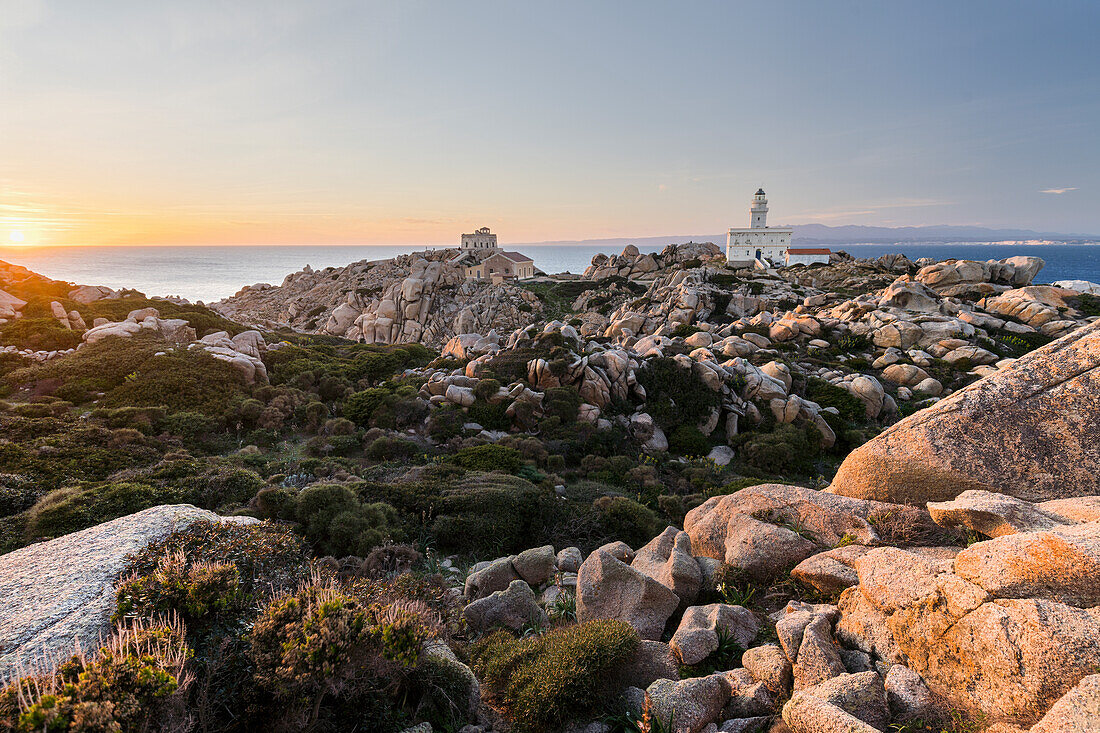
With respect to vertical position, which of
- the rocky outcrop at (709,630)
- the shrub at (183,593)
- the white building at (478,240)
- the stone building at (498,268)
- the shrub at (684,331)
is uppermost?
the white building at (478,240)

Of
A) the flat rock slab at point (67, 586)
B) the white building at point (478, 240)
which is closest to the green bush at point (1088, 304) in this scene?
the flat rock slab at point (67, 586)

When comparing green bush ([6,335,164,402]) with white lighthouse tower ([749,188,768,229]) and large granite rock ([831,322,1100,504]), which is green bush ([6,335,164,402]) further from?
white lighthouse tower ([749,188,768,229])

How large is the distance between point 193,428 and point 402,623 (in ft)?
59.6

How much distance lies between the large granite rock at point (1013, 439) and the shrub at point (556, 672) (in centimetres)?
550

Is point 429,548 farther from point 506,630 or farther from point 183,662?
point 183,662

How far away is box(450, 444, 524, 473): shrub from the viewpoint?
Result: 17219mm

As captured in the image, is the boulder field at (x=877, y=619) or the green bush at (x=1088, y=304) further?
the green bush at (x=1088, y=304)

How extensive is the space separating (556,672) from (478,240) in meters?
115

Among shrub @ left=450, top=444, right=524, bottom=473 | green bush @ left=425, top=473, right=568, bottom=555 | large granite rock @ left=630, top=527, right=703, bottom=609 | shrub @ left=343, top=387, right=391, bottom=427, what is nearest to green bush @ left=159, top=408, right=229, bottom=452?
shrub @ left=343, top=387, right=391, bottom=427

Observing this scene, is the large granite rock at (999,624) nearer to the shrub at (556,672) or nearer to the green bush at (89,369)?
the shrub at (556,672)

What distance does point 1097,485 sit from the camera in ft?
22.9

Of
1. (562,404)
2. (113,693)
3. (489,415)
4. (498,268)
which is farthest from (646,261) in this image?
(113,693)

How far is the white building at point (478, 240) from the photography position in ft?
371

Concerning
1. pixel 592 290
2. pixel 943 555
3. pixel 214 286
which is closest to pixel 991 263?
pixel 592 290
